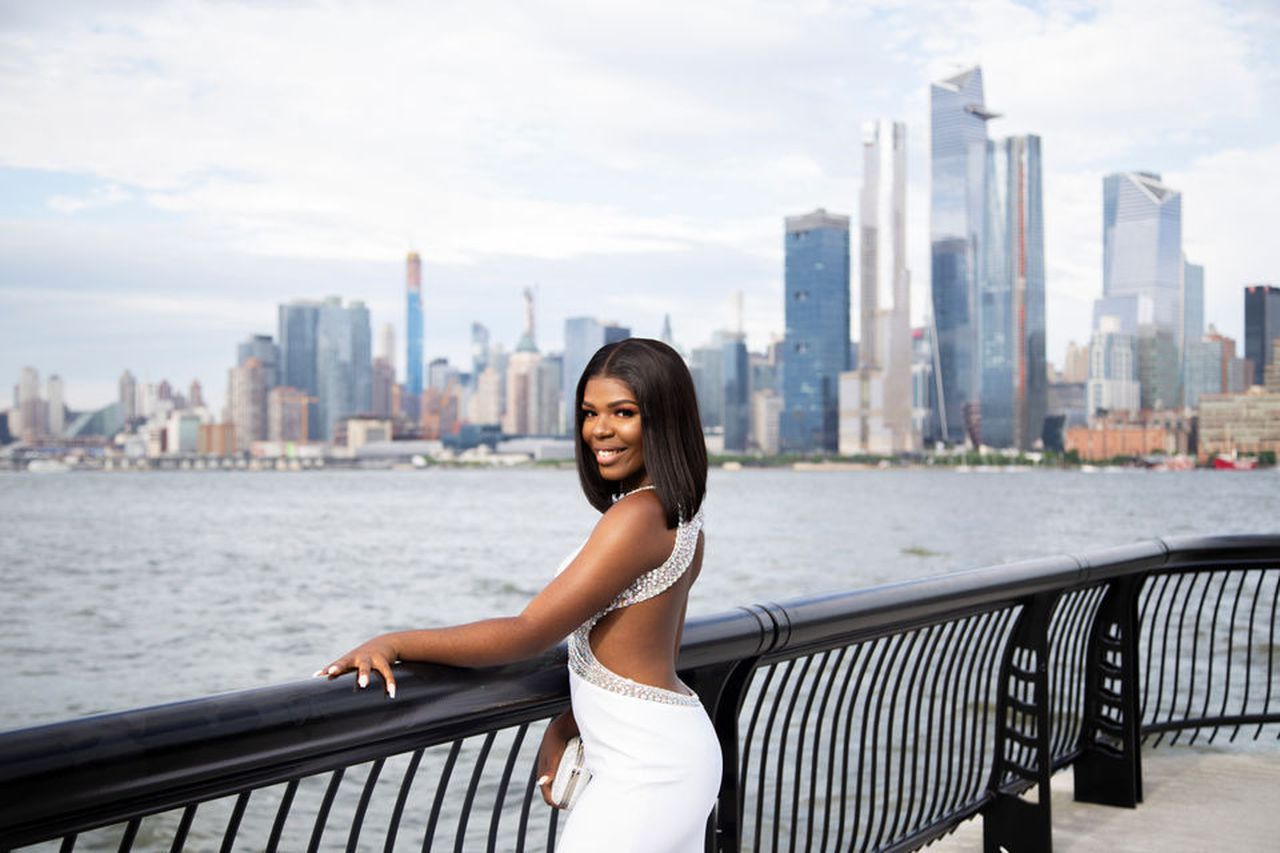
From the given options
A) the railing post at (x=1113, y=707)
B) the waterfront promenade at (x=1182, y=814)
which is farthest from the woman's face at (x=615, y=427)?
the railing post at (x=1113, y=707)

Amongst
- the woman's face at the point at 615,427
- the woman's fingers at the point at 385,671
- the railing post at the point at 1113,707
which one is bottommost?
the railing post at the point at 1113,707

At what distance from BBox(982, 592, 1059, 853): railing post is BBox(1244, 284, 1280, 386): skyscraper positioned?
113m

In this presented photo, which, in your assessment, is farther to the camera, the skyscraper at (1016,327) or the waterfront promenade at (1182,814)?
the skyscraper at (1016,327)

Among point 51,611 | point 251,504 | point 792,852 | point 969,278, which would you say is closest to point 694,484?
point 792,852

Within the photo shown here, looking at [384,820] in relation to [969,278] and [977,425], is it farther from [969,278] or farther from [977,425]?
[969,278]

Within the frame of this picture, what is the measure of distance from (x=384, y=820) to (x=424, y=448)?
145m

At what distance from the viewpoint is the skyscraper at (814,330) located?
150m

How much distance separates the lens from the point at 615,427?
2209mm

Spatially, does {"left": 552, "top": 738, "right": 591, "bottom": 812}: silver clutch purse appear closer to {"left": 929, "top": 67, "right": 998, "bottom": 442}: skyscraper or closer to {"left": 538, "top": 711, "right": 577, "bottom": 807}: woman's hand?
{"left": 538, "top": 711, "right": 577, "bottom": 807}: woman's hand

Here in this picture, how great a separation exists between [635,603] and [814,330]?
541 ft

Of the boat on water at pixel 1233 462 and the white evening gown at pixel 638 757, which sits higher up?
the white evening gown at pixel 638 757

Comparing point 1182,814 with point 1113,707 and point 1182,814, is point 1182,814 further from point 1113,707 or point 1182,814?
point 1113,707

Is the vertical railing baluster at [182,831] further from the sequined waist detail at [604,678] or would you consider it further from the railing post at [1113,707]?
the railing post at [1113,707]

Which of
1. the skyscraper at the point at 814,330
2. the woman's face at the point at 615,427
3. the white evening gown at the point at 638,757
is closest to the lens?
the white evening gown at the point at 638,757
